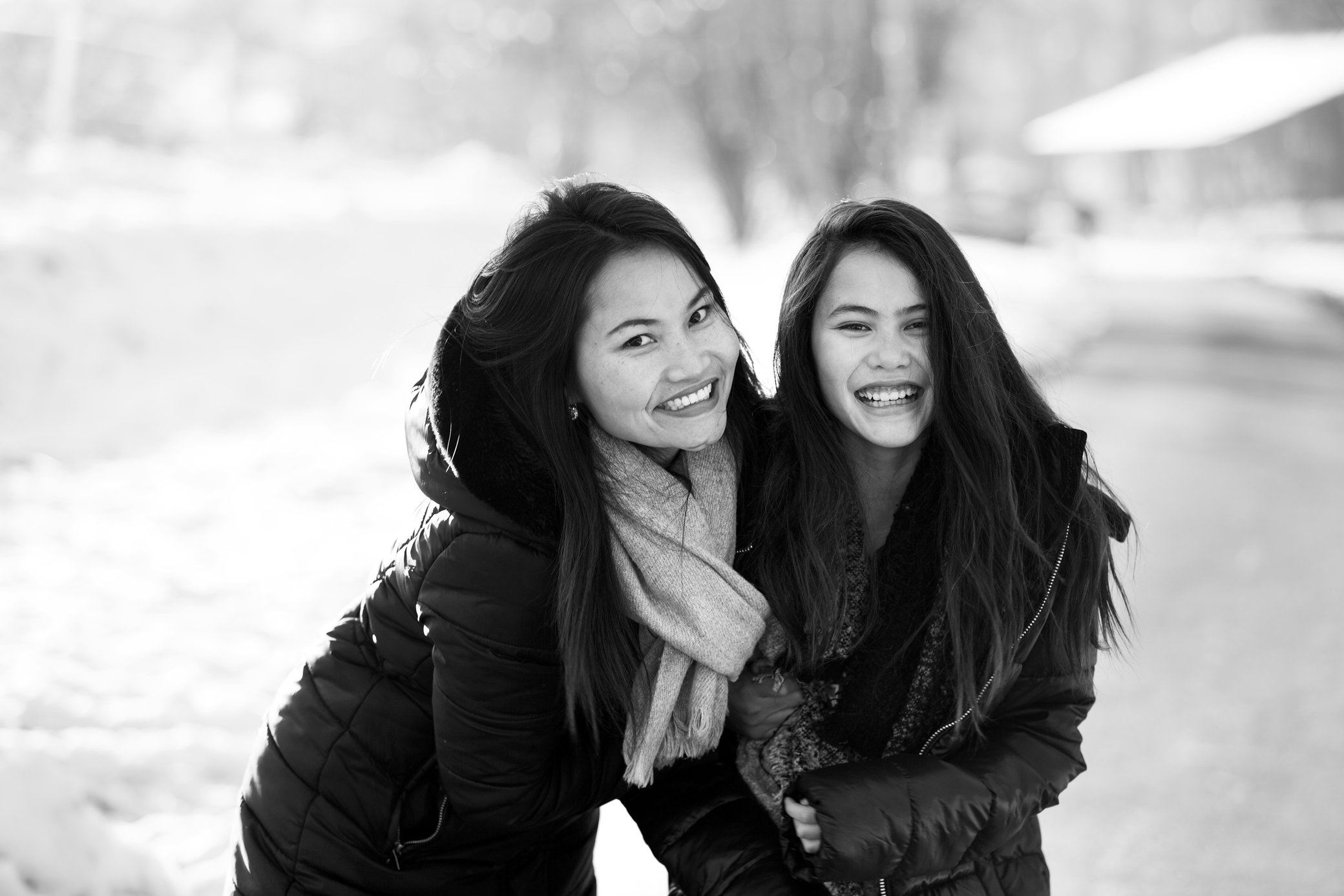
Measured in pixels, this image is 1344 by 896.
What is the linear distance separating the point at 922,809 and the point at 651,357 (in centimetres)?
100

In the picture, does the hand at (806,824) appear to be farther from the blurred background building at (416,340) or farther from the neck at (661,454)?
the blurred background building at (416,340)

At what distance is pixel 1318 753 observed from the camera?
4066 mm

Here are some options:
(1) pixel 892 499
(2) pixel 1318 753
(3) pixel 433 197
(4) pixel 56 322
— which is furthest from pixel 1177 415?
(3) pixel 433 197

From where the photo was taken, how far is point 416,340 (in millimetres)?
11586

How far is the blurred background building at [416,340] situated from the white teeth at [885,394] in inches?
23.9

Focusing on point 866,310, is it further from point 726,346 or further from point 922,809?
point 922,809

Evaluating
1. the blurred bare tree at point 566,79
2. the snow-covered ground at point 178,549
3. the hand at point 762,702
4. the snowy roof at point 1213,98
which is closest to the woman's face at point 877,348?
the hand at point 762,702

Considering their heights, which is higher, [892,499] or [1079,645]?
[892,499]

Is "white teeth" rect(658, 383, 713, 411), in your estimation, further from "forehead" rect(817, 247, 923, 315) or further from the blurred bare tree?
the blurred bare tree

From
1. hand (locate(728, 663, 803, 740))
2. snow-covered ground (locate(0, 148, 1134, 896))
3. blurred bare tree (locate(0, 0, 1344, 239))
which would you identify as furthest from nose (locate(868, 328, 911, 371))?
blurred bare tree (locate(0, 0, 1344, 239))

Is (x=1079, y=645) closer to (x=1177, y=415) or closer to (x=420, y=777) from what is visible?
(x=420, y=777)

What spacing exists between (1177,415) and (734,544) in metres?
8.17

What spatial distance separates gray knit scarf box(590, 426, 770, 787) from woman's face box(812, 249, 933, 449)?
1.19 ft

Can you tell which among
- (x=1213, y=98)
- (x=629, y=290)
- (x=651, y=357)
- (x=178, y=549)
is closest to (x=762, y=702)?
(x=651, y=357)
